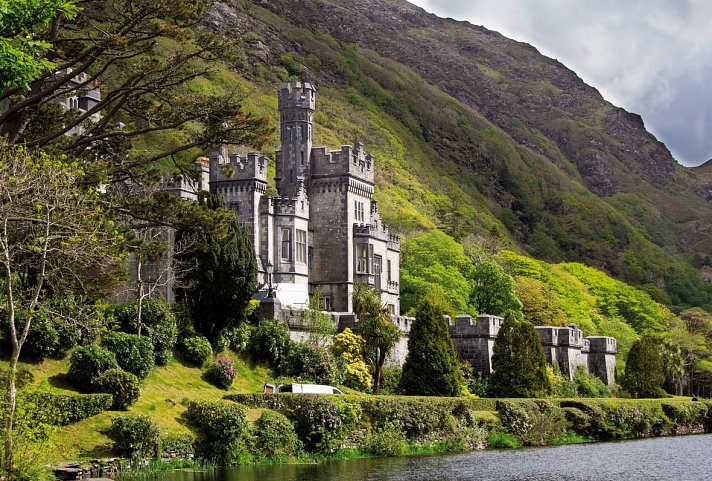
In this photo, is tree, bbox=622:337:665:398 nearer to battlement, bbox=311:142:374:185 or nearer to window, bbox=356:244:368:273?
window, bbox=356:244:368:273

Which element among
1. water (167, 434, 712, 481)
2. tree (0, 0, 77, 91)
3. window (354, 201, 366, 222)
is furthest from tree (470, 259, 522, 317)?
tree (0, 0, 77, 91)

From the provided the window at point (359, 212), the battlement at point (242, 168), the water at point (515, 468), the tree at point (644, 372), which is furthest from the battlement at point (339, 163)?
the water at point (515, 468)

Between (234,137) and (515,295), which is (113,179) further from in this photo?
(515,295)

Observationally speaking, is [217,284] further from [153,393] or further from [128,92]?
[128,92]

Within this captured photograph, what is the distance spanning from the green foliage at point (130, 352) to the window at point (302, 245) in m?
26.2

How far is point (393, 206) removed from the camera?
121438mm

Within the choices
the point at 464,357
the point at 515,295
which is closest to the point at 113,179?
the point at 464,357

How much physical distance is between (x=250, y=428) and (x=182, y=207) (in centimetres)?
750

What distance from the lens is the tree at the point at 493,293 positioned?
280ft

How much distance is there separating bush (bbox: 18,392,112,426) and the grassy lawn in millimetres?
252

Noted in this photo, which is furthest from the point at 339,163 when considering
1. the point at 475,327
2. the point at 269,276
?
the point at 475,327

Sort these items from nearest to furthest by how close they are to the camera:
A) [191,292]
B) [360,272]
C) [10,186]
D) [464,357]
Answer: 1. [10,186]
2. [191,292]
3. [464,357]
4. [360,272]

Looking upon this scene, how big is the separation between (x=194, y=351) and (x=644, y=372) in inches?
1297

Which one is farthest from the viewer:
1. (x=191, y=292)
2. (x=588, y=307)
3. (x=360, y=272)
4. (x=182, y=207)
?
(x=588, y=307)
